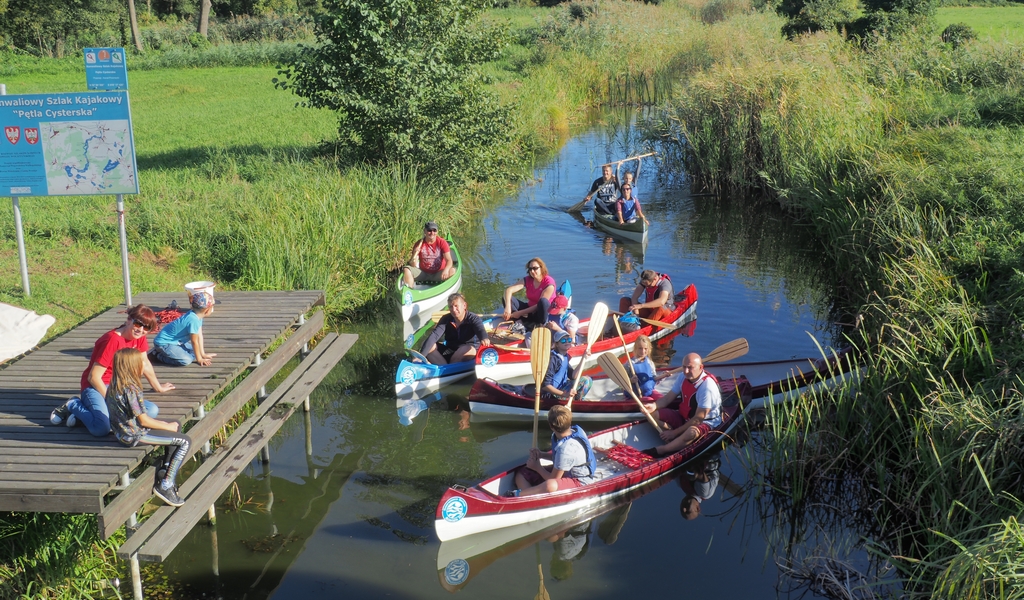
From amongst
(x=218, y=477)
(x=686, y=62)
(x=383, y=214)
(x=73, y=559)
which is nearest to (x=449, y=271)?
(x=383, y=214)

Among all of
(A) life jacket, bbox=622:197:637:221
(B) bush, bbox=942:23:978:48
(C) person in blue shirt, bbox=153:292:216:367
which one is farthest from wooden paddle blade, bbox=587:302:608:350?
(B) bush, bbox=942:23:978:48

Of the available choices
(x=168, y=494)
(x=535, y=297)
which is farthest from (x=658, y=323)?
(x=168, y=494)

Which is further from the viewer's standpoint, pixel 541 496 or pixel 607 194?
pixel 607 194

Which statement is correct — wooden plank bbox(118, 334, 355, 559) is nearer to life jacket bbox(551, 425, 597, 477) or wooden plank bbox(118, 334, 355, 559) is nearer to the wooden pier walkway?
the wooden pier walkway

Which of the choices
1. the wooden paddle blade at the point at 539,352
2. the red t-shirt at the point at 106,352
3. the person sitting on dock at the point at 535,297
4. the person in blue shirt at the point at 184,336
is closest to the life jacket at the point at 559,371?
the wooden paddle blade at the point at 539,352

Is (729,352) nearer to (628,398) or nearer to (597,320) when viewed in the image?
(628,398)

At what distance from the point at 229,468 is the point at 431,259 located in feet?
22.8

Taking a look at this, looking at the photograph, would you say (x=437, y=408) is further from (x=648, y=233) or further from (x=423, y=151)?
(x=648, y=233)

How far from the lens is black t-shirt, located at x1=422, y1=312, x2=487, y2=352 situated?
11.8 metres

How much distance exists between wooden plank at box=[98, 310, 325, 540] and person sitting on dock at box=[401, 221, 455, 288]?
3.50 metres

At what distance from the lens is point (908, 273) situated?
10250mm

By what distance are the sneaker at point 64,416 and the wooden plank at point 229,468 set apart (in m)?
1.13

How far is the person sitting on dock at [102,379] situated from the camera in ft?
22.1

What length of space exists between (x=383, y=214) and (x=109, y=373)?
28.4 ft
